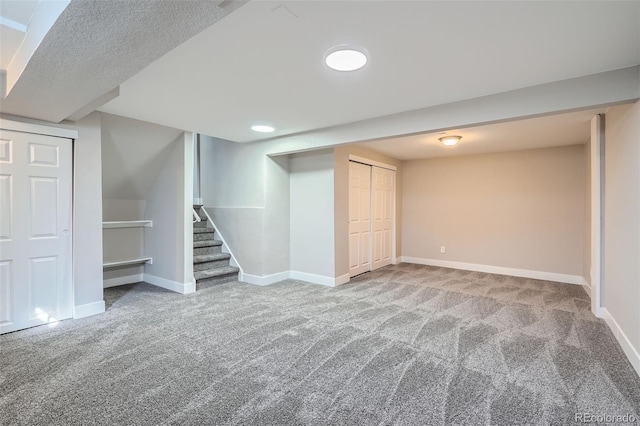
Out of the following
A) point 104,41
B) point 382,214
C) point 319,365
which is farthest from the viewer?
point 382,214

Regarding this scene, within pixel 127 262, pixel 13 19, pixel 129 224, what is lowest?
pixel 127 262

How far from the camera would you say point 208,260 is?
476cm

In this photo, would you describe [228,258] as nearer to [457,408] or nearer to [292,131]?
[292,131]

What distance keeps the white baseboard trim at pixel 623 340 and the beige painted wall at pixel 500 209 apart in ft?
6.83

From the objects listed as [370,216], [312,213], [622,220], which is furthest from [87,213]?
[622,220]

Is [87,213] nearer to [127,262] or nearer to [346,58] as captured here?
[127,262]

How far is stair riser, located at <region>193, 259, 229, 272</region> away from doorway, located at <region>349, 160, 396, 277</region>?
2.14 meters

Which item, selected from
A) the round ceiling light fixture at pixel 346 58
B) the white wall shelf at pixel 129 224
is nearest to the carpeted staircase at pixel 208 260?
the white wall shelf at pixel 129 224

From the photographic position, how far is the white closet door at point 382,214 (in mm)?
5672

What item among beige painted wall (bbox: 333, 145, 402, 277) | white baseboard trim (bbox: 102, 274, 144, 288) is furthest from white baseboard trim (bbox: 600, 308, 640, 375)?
white baseboard trim (bbox: 102, 274, 144, 288)

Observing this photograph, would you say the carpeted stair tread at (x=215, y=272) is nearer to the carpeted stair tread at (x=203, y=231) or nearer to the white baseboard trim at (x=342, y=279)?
the carpeted stair tread at (x=203, y=231)

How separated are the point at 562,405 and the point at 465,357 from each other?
0.65 metres

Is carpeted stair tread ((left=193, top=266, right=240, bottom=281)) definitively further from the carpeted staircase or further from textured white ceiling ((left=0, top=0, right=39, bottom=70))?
textured white ceiling ((left=0, top=0, right=39, bottom=70))

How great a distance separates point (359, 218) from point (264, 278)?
6.28 feet
